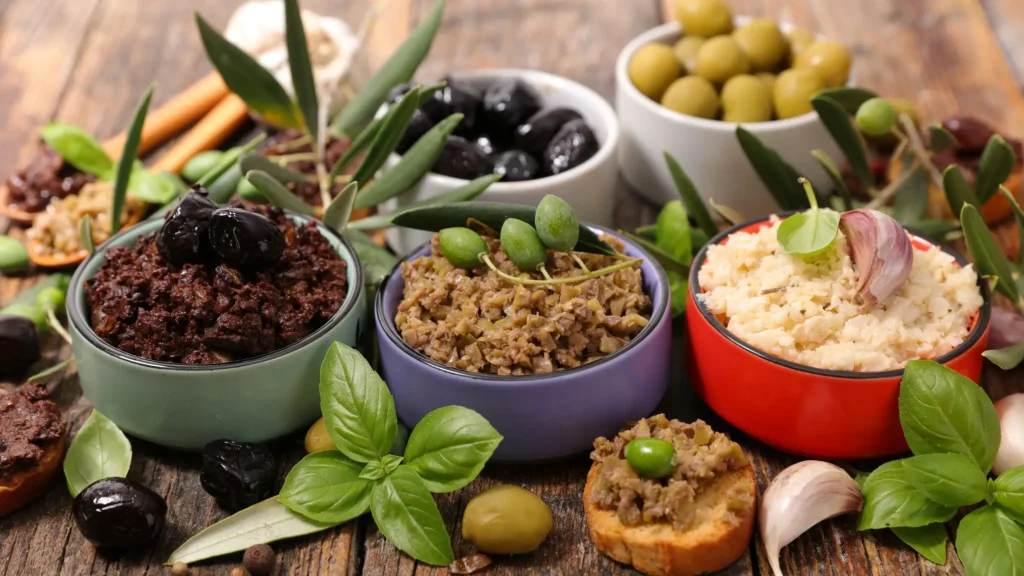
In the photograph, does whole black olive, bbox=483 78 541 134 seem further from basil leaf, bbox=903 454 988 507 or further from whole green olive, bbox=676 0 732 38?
basil leaf, bbox=903 454 988 507

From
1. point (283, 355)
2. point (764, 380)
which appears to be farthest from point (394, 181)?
point (764, 380)

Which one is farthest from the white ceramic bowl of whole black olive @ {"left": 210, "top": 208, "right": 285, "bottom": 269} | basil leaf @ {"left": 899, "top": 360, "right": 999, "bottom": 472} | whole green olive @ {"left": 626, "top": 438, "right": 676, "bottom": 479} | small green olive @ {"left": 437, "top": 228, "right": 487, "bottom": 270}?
basil leaf @ {"left": 899, "top": 360, "right": 999, "bottom": 472}

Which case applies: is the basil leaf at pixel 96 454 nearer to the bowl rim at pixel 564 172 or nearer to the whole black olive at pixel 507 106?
the bowl rim at pixel 564 172

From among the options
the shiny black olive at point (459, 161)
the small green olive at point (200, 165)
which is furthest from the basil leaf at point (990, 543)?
the small green olive at point (200, 165)

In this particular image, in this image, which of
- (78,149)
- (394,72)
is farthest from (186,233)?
(78,149)

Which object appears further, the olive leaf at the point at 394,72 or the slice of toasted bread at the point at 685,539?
the olive leaf at the point at 394,72

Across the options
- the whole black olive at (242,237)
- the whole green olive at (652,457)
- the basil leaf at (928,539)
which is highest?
the whole black olive at (242,237)

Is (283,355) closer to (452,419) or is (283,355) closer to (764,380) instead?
(452,419)
